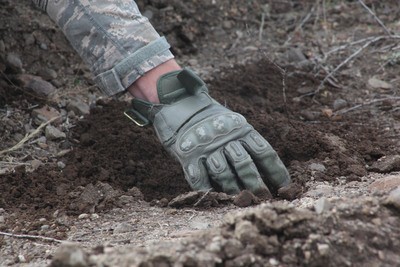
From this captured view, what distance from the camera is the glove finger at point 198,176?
2.07m

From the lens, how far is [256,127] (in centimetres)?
250

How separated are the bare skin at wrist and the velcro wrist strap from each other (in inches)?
3.1

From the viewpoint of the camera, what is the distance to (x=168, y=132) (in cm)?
216

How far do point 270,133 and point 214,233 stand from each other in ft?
3.87

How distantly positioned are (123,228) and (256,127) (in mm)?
845

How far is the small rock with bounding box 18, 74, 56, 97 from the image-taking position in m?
2.87

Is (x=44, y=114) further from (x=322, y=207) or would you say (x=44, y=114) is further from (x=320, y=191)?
(x=322, y=207)

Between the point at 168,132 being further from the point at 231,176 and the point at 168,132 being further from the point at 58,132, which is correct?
the point at 58,132

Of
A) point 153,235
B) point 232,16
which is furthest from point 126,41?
point 232,16

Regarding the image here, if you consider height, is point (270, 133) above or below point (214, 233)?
below

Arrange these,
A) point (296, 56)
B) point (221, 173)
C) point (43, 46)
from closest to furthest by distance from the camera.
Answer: point (221, 173) < point (43, 46) < point (296, 56)

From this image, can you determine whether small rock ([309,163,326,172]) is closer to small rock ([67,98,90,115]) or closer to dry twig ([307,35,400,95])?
dry twig ([307,35,400,95])

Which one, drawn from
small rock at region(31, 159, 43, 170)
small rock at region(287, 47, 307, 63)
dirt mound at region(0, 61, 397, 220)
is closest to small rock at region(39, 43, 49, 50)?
dirt mound at region(0, 61, 397, 220)

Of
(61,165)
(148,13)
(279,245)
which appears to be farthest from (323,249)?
(148,13)
